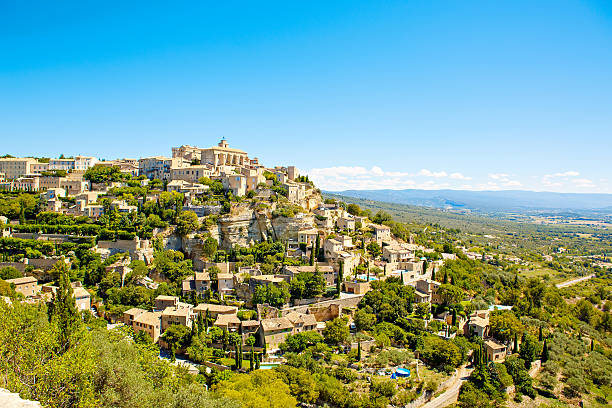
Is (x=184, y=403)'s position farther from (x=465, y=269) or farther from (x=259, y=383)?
(x=465, y=269)

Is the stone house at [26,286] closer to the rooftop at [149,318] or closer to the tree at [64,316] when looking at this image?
the rooftop at [149,318]

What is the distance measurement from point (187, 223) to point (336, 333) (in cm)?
2266

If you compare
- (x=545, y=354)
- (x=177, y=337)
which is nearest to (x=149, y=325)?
(x=177, y=337)

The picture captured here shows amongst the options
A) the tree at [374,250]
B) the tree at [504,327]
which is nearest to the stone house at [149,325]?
the tree at [374,250]

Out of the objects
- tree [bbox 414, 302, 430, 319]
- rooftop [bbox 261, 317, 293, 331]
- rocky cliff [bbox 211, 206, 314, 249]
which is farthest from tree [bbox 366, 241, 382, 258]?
rooftop [bbox 261, 317, 293, 331]

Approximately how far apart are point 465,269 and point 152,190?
44.5 meters

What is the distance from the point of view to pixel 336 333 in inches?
1261

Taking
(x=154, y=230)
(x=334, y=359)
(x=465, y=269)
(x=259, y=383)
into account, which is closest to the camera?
(x=259, y=383)

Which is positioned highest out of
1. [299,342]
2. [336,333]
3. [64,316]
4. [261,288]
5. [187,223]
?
[187,223]

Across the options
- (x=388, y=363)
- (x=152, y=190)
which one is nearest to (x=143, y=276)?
(x=152, y=190)

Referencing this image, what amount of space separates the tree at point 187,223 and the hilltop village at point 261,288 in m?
0.17

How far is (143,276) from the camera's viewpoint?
3847 centimetres

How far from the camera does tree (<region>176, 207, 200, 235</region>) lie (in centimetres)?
4475

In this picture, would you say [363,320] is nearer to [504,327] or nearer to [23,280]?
[504,327]
